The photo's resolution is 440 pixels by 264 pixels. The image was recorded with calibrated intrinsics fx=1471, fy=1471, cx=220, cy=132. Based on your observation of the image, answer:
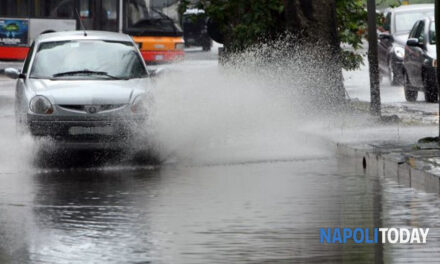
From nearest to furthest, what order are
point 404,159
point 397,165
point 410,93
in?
point 397,165
point 404,159
point 410,93

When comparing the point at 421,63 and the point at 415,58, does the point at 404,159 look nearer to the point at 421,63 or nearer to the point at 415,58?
the point at 421,63

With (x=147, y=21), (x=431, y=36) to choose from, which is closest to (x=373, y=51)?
(x=431, y=36)

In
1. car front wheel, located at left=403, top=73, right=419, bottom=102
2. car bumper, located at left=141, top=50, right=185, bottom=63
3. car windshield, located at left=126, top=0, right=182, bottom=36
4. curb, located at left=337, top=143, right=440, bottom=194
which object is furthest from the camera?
car windshield, located at left=126, top=0, right=182, bottom=36

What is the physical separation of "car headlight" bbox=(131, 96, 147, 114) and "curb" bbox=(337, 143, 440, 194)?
222cm

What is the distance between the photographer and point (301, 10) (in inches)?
868

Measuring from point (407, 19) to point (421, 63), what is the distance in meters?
7.39

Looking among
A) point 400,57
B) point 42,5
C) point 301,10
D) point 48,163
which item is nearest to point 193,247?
point 48,163

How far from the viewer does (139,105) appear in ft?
53.9

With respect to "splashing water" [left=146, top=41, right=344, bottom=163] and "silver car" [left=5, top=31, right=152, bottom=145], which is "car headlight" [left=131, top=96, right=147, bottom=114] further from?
"splashing water" [left=146, top=41, right=344, bottom=163]

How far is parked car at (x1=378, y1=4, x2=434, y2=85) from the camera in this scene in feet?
101

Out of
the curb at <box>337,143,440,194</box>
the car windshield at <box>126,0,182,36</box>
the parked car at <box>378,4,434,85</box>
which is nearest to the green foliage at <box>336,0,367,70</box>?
the parked car at <box>378,4,434,85</box>

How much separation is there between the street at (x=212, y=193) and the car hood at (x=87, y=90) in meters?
0.45

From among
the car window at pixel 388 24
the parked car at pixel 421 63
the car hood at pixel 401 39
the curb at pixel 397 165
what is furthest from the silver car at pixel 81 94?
the car window at pixel 388 24

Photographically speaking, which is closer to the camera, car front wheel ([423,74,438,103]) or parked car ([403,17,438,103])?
parked car ([403,17,438,103])
